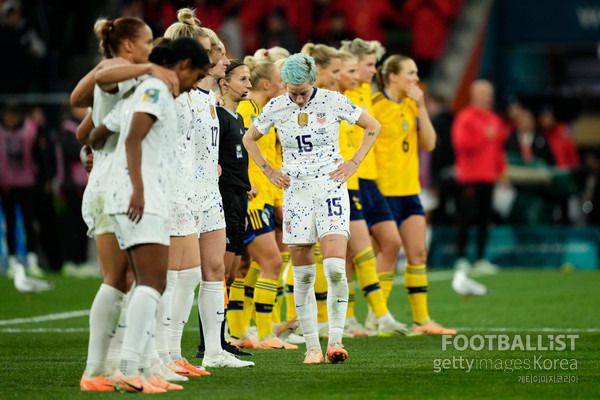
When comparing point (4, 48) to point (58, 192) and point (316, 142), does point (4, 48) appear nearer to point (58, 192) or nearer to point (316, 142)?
point (58, 192)

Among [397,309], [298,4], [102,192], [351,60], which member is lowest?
[397,309]

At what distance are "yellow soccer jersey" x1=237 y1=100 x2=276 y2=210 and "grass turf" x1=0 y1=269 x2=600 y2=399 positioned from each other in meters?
1.24

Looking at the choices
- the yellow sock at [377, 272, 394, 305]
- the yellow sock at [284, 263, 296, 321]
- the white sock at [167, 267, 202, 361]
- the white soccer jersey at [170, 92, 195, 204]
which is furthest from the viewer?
the yellow sock at [377, 272, 394, 305]

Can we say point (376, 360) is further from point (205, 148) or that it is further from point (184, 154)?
point (184, 154)

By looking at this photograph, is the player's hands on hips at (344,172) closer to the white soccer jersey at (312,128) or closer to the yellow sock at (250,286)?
the white soccer jersey at (312,128)

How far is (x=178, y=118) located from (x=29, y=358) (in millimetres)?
2350

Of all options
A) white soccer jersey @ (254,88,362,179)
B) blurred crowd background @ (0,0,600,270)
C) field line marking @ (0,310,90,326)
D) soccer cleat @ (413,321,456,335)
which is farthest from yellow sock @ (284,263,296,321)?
blurred crowd background @ (0,0,600,270)

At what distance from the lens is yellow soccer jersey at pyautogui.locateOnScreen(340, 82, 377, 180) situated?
9891 mm

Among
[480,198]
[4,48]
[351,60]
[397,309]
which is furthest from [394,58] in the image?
[4,48]

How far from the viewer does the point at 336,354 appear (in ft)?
24.9

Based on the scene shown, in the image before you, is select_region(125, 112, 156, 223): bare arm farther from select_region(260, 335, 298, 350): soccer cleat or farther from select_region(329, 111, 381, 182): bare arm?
select_region(260, 335, 298, 350): soccer cleat

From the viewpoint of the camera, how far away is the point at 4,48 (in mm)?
19094

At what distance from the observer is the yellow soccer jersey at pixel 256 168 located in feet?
29.5

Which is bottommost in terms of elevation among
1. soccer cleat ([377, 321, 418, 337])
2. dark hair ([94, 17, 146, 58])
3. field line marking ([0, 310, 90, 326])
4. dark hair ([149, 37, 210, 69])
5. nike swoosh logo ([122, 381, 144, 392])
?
field line marking ([0, 310, 90, 326])
